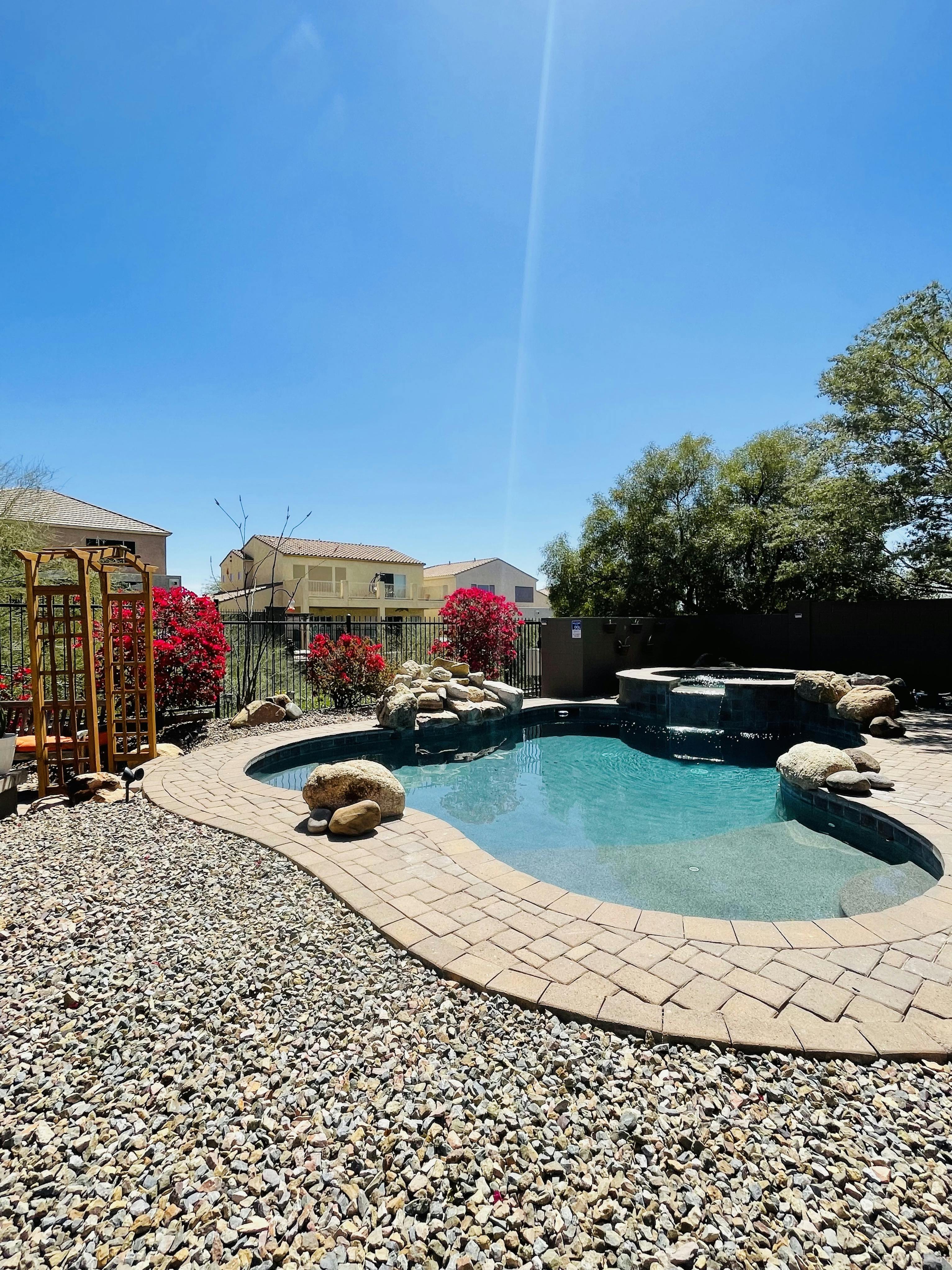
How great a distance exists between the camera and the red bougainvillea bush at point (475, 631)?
1100cm

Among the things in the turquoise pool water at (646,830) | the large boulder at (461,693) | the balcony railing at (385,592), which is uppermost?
the balcony railing at (385,592)

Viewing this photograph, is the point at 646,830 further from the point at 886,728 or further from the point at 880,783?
the point at 886,728

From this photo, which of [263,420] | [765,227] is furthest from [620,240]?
[263,420]

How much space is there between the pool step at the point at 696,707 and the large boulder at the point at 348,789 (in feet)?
19.5

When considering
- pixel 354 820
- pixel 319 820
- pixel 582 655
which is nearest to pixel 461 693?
pixel 582 655

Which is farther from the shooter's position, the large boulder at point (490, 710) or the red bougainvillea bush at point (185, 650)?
the large boulder at point (490, 710)

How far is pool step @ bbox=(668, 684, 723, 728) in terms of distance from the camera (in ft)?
29.1

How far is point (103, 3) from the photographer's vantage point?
5.02 metres

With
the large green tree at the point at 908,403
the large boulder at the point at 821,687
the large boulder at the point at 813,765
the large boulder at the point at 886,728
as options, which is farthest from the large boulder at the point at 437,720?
the large green tree at the point at 908,403

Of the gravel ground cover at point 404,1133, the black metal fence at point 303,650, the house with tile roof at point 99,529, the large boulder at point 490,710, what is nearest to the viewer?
the gravel ground cover at point 404,1133

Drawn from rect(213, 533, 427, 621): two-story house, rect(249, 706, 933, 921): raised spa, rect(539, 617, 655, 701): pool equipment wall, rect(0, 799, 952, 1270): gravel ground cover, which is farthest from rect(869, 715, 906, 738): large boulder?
rect(213, 533, 427, 621): two-story house

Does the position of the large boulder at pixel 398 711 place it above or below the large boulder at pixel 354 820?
above

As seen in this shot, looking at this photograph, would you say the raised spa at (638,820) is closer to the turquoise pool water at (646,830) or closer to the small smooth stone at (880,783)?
the turquoise pool water at (646,830)

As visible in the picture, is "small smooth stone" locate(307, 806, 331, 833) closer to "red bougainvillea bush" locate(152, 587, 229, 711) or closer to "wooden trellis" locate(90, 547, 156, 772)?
"wooden trellis" locate(90, 547, 156, 772)
